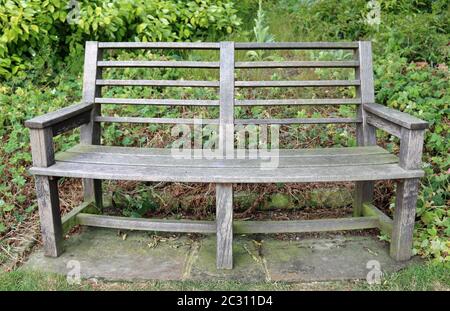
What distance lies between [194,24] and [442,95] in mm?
2473

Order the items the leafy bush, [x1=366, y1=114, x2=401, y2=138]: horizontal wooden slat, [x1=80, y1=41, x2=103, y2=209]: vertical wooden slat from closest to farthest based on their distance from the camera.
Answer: [x1=366, y1=114, x2=401, y2=138]: horizontal wooden slat → the leafy bush → [x1=80, y1=41, x2=103, y2=209]: vertical wooden slat

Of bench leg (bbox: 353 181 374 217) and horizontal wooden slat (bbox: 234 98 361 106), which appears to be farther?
bench leg (bbox: 353 181 374 217)

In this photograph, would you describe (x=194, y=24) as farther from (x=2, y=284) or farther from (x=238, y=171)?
(x=2, y=284)

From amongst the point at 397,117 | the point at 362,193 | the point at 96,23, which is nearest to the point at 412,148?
the point at 397,117

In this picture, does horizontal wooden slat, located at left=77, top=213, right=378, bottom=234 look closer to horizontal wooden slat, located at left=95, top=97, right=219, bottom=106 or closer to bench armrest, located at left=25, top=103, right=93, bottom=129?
bench armrest, located at left=25, top=103, right=93, bottom=129

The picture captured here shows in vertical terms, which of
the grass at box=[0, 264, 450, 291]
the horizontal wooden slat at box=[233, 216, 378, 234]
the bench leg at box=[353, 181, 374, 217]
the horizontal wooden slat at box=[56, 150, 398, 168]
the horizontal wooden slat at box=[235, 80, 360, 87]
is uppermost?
the horizontal wooden slat at box=[235, 80, 360, 87]

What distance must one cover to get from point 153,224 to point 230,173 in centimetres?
→ 63

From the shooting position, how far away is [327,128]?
369cm

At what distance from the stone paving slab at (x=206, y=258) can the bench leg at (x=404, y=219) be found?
3.1 inches

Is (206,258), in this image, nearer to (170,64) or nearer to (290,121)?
(290,121)

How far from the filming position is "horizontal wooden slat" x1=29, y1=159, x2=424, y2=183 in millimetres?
2445

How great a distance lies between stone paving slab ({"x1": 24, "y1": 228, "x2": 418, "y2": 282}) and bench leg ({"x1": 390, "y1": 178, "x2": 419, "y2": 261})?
0.08 meters

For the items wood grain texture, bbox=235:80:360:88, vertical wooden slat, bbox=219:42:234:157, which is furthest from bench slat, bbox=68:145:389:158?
wood grain texture, bbox=235:80:360:88
